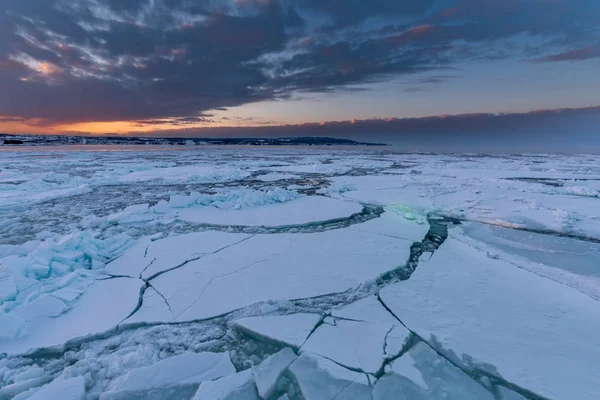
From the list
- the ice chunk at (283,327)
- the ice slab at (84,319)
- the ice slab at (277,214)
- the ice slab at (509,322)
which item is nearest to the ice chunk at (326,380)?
the ice chunk at (283,327)

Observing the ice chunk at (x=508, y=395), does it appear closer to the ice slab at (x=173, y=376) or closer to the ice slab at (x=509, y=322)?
the ice slab at (x=509, y=322)

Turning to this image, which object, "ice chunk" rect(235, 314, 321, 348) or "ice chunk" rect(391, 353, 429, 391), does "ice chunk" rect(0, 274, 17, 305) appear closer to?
"ice chunk" rect(235, 314, 321, 348)

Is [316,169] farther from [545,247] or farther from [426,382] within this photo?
[426,382]

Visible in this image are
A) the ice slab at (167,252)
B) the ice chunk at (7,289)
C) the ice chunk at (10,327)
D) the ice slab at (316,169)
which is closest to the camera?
the ice chunk at (10,327)

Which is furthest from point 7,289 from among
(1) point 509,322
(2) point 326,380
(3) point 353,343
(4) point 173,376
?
(1) point 509,322

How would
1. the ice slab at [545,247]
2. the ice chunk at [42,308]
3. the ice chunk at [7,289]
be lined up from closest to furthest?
1. the ice chunk at [42,308]
2. the ice chunk at [7,289]
3. the ice slab at [545,247]
